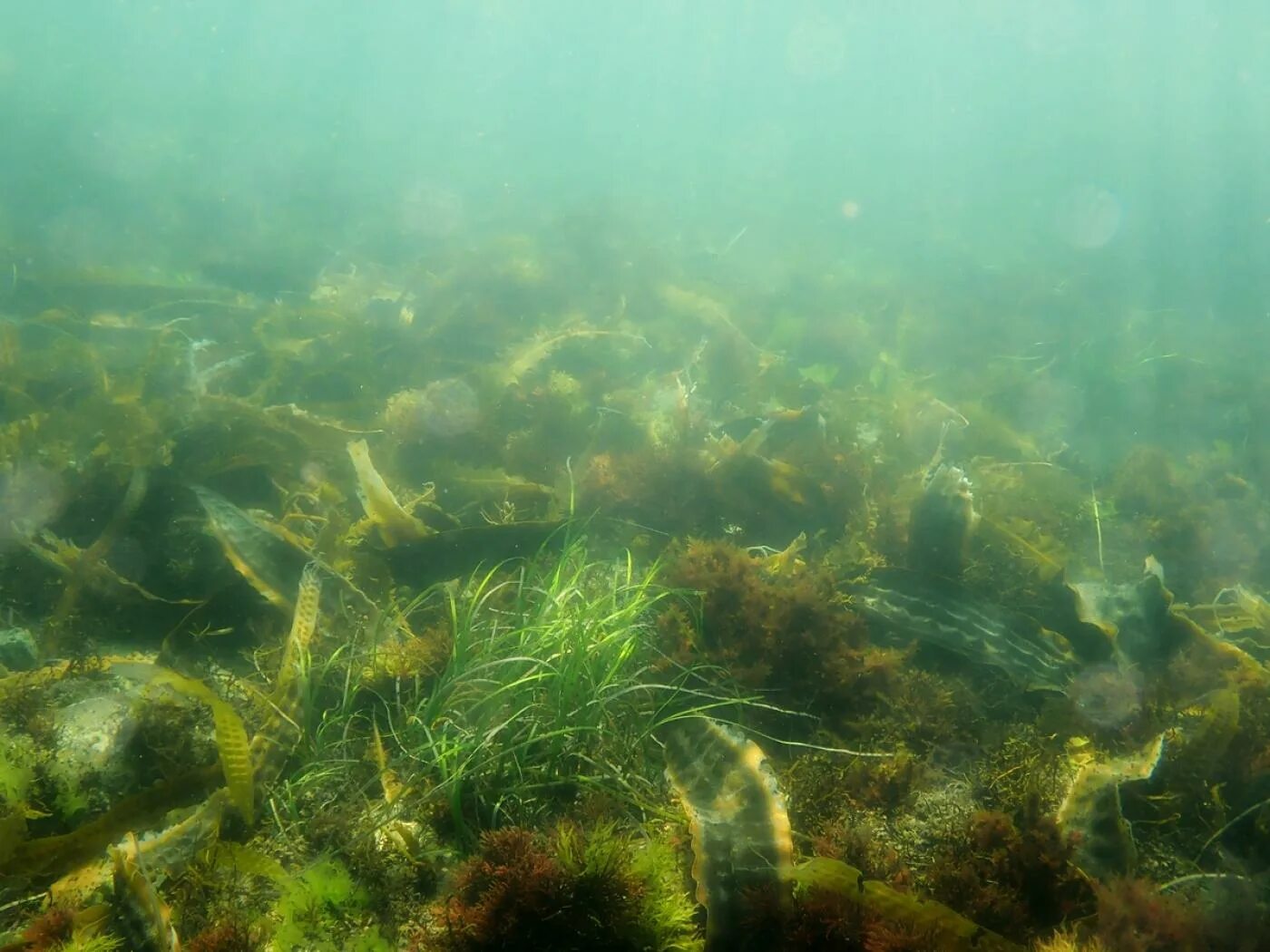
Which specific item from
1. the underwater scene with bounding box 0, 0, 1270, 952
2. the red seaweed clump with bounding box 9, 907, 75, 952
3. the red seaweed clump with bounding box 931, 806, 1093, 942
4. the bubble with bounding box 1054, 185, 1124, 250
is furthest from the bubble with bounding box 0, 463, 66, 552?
the bubble with bounding box 1054, 185, 1124, 250

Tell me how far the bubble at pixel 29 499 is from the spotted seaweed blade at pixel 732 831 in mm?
4098

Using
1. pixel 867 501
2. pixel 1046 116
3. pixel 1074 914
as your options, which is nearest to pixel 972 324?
pixel 867 501

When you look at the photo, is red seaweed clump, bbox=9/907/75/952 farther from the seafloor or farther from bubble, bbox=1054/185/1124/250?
bubble, bbox=1054/185/1124/250

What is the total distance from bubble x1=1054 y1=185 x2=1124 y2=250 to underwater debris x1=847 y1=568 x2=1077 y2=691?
2870cm

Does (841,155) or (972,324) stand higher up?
(841,155)

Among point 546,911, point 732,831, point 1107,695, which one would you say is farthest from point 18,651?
point 1107,695

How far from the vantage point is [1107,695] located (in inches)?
141

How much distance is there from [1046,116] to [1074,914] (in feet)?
272

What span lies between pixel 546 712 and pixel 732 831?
3.09 ft

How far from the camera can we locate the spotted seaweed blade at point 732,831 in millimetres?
2162

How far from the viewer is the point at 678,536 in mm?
4789

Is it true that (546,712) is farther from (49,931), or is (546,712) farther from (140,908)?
(49,931)

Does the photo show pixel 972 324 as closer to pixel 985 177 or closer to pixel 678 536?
pixel 678 536

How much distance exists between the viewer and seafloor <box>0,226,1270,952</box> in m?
2.25
